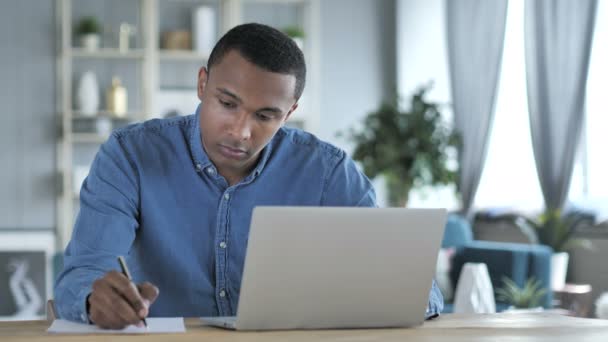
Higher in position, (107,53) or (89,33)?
(89,33)

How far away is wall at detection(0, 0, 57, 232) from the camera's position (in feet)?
24.7

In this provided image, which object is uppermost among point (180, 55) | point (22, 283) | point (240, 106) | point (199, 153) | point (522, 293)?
point (180, 55)

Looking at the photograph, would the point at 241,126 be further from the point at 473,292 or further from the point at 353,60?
the point at 353,60

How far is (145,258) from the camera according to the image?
7.34 feet

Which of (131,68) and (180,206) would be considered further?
(131,68)

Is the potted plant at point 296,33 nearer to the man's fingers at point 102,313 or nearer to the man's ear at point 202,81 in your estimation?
the man's ear at point 202,81

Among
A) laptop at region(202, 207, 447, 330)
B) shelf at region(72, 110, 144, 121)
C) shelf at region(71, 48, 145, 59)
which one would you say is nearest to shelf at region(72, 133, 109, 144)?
shelf at region(72, 110, 144, 121)

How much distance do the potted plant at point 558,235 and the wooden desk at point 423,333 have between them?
453 cm

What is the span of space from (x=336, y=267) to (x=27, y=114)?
6262mm

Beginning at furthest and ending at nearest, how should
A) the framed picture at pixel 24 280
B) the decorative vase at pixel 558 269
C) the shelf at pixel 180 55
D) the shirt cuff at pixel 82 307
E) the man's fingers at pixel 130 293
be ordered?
the shelf at pixel 180 55
the framed picture at pixel 24 280
the decorative vase at pixel 558 269
the shirt cuff at pixel 82 307
the man's fingers at pixel 130 293

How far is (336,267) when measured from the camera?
5.68 feet

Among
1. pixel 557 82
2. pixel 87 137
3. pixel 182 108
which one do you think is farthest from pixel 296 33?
pixel 557 82

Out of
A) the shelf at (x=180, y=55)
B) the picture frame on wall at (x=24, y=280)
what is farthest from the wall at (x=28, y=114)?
the shelf at (x=180, y=55)

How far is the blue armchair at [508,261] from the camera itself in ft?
20.1
